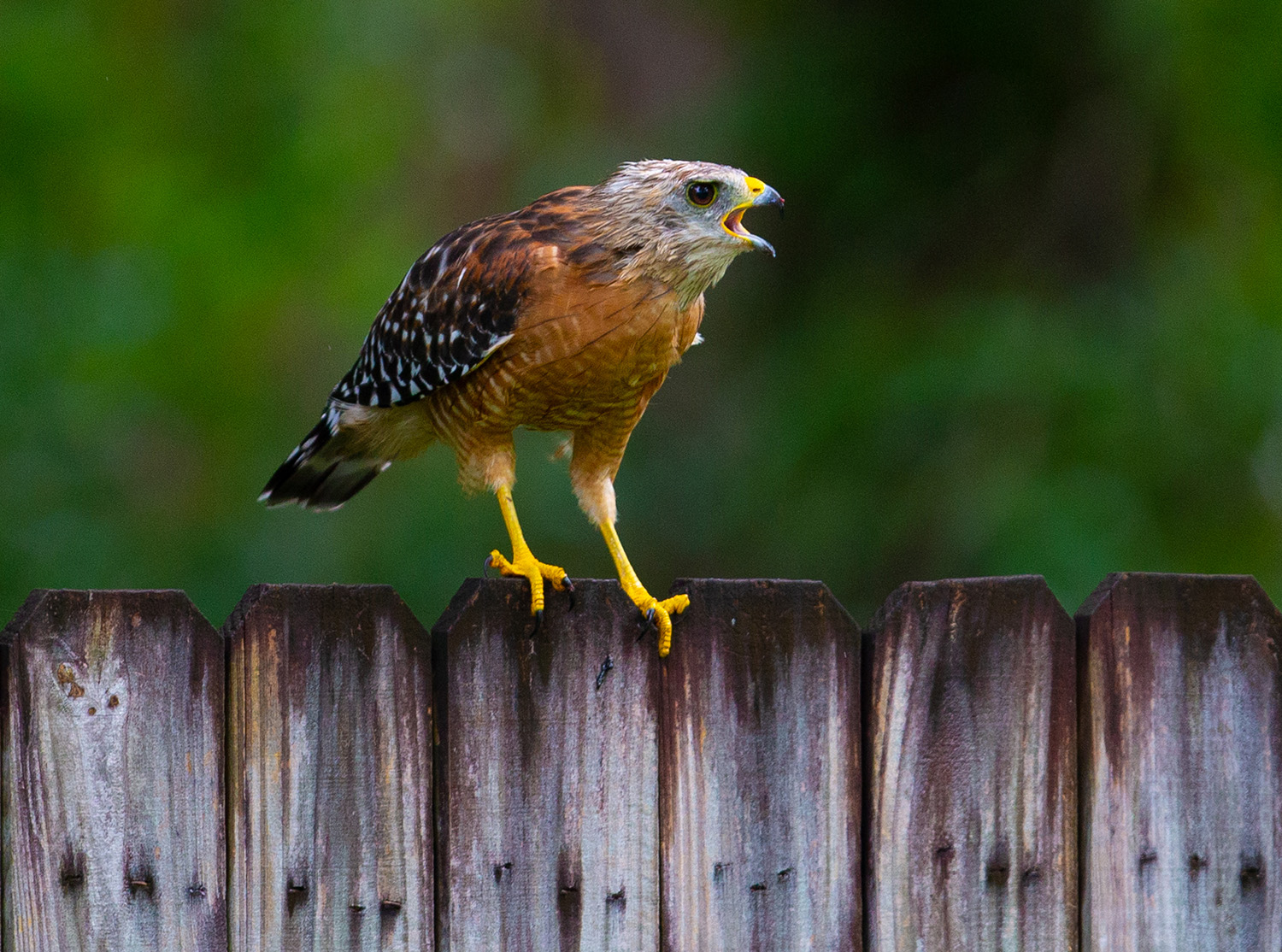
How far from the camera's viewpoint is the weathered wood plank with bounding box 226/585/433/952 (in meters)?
1.83

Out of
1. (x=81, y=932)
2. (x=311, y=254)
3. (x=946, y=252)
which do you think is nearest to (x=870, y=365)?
(x=946, y=252)

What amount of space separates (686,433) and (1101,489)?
2.28 metres

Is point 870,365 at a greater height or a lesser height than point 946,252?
lesser

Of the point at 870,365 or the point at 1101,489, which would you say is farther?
the point at 870,365

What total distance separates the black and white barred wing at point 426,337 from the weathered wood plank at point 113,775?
3.97 ft

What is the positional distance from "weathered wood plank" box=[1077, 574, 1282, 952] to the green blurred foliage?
2.28 metres

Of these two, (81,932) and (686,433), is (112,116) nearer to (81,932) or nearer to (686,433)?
(686,433)

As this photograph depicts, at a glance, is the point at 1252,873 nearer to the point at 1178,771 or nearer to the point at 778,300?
the point at 1178,771

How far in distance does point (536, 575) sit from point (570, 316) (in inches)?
31.9

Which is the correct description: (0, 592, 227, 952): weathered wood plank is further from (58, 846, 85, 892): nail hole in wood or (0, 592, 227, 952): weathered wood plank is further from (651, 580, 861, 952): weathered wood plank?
(651, 580, 861, 952): weathered wood plank

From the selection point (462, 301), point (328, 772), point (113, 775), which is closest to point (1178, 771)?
point (328, 772)

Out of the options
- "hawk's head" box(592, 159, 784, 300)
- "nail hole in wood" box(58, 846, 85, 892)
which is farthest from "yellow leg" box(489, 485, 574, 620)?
"nail hole in wood" box(58, 846, 85, 892)

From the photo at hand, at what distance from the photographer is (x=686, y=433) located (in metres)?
6.48

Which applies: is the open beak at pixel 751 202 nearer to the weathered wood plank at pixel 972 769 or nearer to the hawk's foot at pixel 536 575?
the hawk's foot at pixel 536 575
